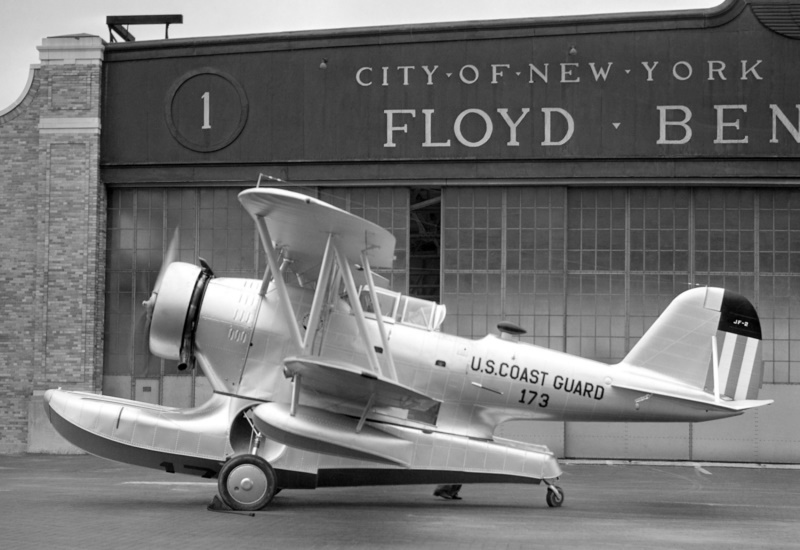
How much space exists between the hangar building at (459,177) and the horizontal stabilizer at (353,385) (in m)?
10.3

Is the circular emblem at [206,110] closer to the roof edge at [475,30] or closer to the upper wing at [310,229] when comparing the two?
the roof edge at [475,30]

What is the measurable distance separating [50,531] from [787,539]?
8.58 metres

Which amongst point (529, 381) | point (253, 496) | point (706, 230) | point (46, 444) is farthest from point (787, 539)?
point (46, 444)

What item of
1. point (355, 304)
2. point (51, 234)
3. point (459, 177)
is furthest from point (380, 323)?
point (51, 234)

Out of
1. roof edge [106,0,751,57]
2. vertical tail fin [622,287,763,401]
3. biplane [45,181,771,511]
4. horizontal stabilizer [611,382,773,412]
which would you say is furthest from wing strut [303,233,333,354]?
roof edge [106,0,751,57]

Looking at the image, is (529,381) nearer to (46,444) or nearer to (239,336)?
(239,336)

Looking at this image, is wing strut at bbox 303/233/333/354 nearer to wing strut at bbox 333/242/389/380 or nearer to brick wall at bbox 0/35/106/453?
wing strut at bbox 333/242/389/380

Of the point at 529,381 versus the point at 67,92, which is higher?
the point at 67,92

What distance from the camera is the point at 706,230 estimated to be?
79.2 feet

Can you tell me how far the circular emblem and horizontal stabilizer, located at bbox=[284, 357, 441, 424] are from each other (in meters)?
12.3

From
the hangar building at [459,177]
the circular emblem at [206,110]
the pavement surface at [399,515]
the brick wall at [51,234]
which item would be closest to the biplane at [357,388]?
the pavement surface at [399,515]

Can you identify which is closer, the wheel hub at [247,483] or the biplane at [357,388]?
the wheel hub at [247,483]

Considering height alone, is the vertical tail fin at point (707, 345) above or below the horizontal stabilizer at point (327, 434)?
above

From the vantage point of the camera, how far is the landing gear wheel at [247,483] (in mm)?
13859
